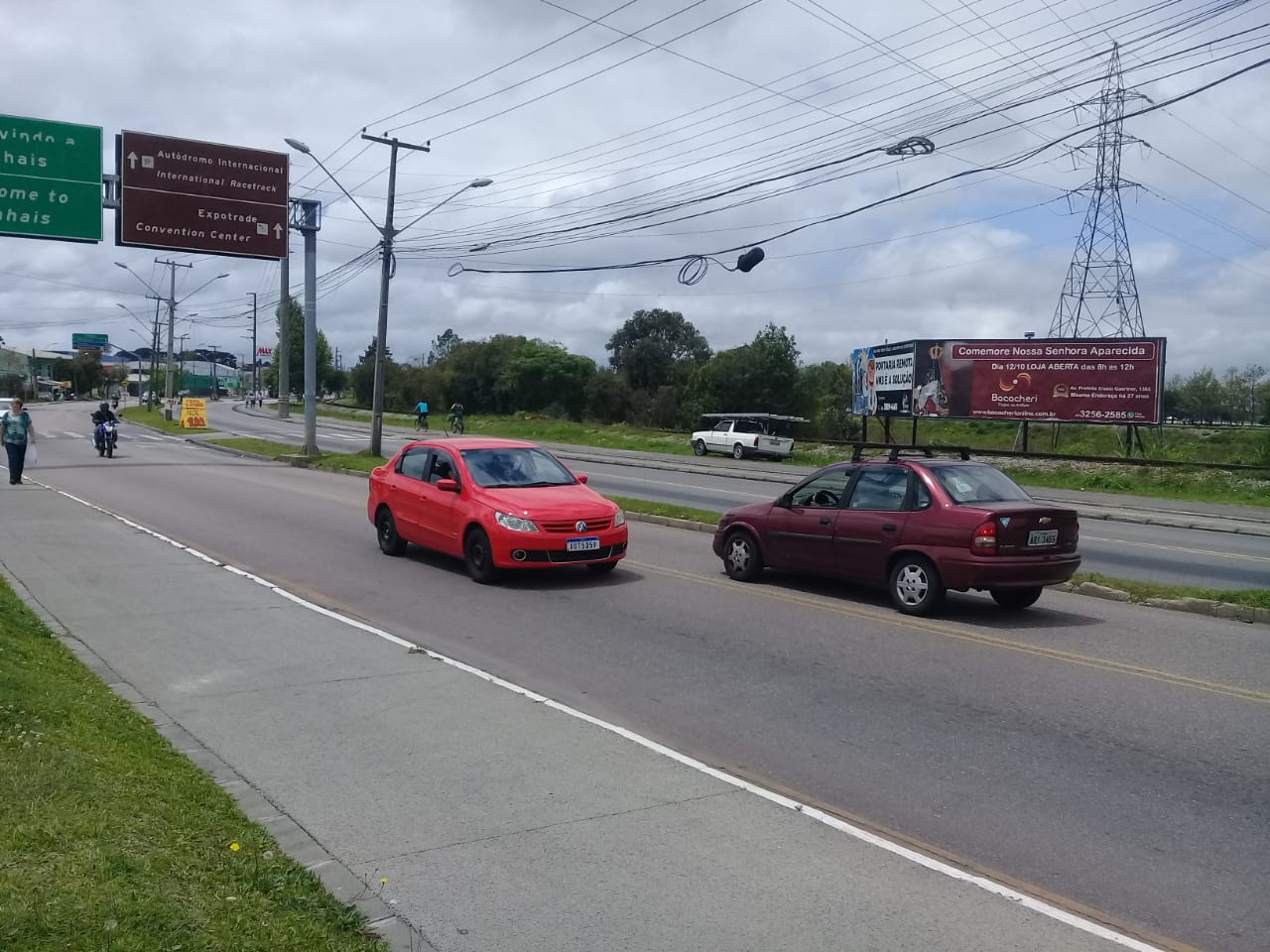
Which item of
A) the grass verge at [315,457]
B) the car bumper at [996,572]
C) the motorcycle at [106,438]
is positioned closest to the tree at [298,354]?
the grass verge at [315,457]

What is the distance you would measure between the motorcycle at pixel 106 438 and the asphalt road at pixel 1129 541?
544 inches

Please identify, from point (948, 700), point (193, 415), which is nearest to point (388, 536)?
point (948, 700)

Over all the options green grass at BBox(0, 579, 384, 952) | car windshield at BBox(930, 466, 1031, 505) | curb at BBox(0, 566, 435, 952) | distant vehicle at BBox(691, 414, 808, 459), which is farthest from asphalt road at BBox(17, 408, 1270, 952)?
distant vehicle at BBox(691, 414, 808, 459)

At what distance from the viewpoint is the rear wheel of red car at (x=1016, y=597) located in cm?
1116

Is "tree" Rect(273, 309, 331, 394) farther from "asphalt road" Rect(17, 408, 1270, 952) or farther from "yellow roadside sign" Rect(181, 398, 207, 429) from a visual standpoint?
"asphalt road" Rect(17, 408, 1270, 952)

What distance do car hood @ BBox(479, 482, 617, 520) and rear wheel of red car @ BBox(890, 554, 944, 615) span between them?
3353 millimetres

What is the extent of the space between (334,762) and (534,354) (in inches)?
2921

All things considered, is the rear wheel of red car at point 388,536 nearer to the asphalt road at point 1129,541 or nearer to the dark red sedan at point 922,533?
the dark red sedan at point 922,533

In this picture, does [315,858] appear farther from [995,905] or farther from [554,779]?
[995,905]

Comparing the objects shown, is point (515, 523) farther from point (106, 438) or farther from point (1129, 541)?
point (106, 438)

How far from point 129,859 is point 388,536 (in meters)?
10.4

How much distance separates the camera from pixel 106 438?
3350 cm

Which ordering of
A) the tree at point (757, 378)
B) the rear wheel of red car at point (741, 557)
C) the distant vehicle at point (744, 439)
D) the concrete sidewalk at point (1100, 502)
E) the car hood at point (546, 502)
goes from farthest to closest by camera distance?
the tree at point (757, 378) < the distant vehicle at point (744, 439) < the concrete sidewalk at point (1100, 502) < the rear wheel of red car at point (741, 557) < the car hood at point (546, 502)

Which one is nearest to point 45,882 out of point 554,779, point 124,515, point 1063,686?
point 554,779
